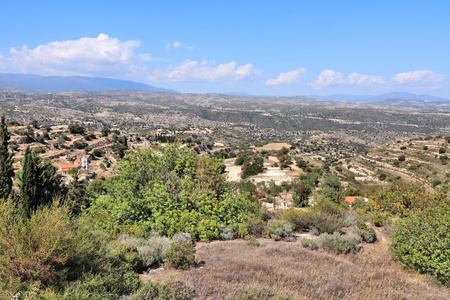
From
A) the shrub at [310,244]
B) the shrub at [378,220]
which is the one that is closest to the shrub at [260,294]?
the shrub at [310,244]

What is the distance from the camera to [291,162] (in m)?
56.4

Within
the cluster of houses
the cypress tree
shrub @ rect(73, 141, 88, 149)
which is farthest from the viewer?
shrub @ rect(73, 141, 88, 149)

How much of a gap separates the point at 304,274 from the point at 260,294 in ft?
6.54

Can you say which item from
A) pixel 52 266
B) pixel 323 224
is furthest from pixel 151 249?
pixel 323 224

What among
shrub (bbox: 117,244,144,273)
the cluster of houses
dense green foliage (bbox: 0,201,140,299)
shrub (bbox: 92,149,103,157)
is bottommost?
the cluster of houses

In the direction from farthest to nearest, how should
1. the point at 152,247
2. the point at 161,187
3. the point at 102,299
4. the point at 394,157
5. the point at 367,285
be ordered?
the point at 394,157, the point at 161,187, the point at 152,247, the point at 367,285, the point at 102,299

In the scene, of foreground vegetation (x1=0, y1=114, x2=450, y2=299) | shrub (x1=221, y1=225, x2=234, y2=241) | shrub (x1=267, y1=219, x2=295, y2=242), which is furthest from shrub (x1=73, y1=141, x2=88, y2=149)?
shrub (x1=267, y1=219, x2=295, y2=242)

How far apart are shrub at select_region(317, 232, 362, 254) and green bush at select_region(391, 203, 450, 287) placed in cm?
125

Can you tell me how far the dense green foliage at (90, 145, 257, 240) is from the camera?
11305mm

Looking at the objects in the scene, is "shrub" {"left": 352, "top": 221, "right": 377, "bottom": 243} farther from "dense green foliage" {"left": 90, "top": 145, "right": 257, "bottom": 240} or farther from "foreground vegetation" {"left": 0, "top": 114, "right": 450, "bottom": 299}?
"dense green foliage" {"left": 90, "top": 145, "right": 257, "bottom": 240}

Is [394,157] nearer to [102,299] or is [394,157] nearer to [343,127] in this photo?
[102,299]

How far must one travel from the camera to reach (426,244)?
846 cm

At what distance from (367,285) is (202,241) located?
19.9 ft

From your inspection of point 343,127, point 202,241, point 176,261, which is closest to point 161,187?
point 202,241
